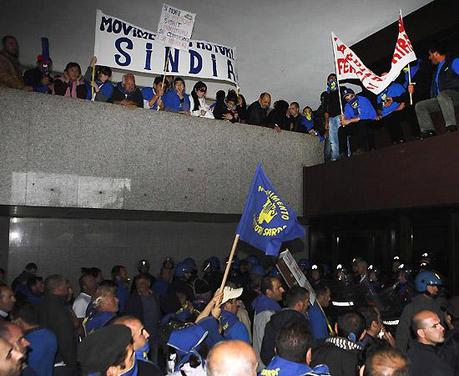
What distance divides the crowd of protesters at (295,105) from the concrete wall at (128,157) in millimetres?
370

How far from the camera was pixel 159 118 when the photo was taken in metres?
9.83

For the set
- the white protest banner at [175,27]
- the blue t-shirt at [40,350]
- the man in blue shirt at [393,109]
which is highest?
the white protest banner at [175,27]

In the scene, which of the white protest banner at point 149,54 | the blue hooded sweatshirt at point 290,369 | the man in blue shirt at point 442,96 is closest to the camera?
A: the blue hooded sweatshirt at point 290,369

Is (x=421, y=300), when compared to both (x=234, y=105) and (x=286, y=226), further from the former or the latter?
(x=234, y=105)

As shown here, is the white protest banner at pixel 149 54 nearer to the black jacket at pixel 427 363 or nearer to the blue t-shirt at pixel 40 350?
the blue t-shirt at pixel 40 350

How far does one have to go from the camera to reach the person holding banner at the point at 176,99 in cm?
1042

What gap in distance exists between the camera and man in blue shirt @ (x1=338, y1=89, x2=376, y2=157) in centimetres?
1000

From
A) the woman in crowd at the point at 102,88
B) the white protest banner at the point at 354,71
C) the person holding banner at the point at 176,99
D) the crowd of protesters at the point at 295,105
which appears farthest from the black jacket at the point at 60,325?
the white protest banner at the point at 354,71

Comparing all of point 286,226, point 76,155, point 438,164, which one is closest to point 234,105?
point 76,155

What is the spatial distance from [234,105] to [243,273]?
11.2 ft

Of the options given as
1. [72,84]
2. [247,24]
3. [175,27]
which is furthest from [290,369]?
[247,24]

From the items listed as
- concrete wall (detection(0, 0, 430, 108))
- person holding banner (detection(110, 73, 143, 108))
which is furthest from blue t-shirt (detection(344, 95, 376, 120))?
person holding banner (detection(110, 73, 143, 108))

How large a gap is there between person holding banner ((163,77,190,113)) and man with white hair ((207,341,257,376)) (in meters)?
8.10

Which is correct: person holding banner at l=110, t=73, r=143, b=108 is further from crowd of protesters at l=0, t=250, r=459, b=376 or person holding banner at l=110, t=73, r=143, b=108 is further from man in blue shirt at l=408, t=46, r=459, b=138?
man in blue shirt at l=408, t=46, r=459, b=138
